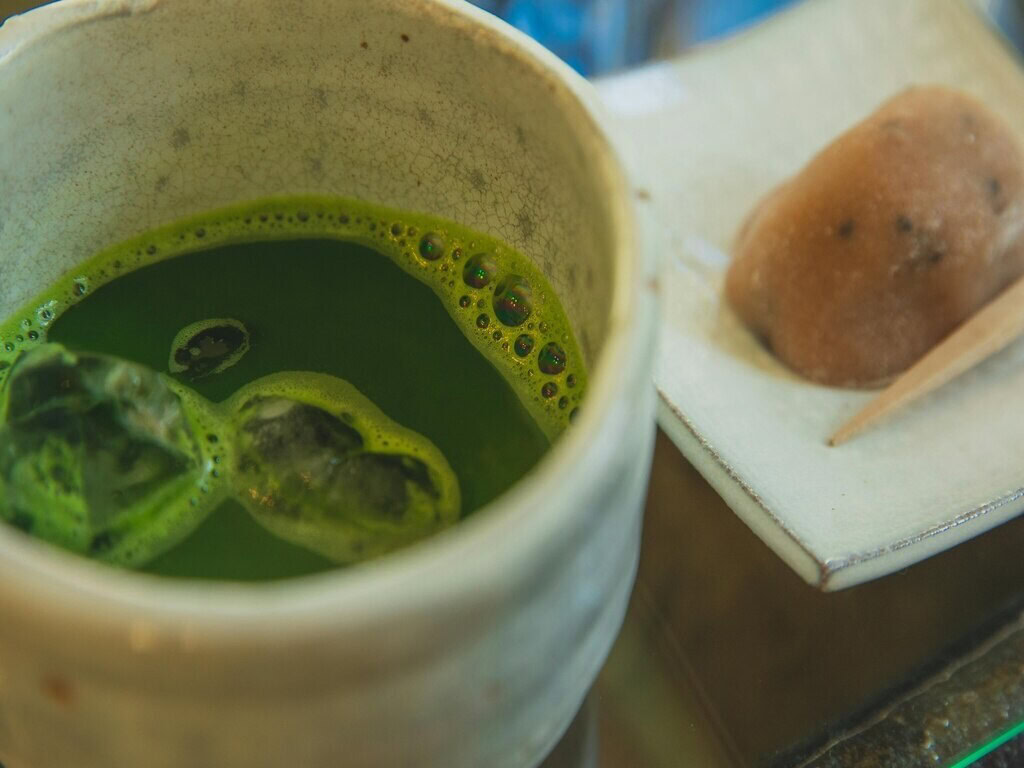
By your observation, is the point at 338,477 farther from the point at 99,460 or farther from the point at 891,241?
the point at 891,241

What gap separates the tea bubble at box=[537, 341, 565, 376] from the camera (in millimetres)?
523

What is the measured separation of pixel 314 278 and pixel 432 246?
77 mm

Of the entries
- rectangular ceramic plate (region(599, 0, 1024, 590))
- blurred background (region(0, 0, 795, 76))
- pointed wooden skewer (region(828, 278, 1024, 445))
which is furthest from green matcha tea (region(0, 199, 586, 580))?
blurred background (region(0, 0, 795, 76))

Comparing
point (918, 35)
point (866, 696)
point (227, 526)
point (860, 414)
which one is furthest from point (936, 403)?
point (227, 526)

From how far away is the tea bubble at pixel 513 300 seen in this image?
55 centimetres

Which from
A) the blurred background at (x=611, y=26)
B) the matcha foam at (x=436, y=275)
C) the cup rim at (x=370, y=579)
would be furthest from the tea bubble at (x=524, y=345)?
the blurred background at (x=611, y=26)

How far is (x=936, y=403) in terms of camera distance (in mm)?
889

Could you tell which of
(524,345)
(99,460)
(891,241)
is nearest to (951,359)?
(891,241)

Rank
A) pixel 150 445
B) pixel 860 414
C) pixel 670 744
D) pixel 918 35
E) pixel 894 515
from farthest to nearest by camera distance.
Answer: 1. pixel 918 35
2. pixel 860 414
3. pixel 894 515
4. pixel 670 744
5. pixel 150 445

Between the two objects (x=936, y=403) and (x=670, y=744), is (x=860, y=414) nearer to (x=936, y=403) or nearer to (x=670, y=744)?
(x=936, y=403)

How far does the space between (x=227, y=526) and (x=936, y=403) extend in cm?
65

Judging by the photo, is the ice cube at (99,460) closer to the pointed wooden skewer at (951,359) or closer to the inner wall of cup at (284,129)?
the inner wall of cup at (284,129)

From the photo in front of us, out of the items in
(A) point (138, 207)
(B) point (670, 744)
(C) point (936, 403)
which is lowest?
(C) point (936, 403)

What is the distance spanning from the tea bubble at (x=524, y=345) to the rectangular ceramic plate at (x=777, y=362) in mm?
104
